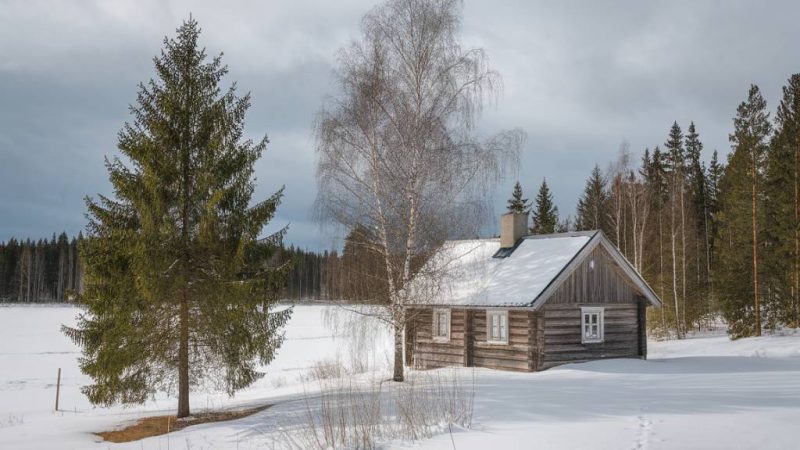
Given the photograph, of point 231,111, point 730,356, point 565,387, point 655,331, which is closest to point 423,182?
point 231,111

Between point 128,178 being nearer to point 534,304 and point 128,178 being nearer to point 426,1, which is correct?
point 426,1

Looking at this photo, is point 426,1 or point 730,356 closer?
point 426,1

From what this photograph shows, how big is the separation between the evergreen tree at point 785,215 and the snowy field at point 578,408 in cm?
359

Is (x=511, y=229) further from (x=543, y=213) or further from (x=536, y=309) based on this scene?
(x=543, y=213)

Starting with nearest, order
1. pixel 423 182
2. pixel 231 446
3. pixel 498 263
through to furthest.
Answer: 1. pixel 231 446
2. pixel 423 182
3. pixel 498 263

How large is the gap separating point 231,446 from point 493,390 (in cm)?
742

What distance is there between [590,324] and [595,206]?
92.7 ft

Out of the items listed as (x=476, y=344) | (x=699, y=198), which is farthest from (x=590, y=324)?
(x=699, y=198)

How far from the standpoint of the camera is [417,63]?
1952 cm

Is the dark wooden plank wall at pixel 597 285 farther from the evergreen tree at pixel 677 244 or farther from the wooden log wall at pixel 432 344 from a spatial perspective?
the evergreen tree at pixel 677 244

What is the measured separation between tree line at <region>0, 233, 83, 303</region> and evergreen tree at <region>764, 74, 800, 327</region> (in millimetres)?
104067

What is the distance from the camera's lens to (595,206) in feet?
167

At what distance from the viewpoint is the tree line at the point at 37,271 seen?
107m

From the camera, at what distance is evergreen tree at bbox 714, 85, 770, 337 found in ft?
112
